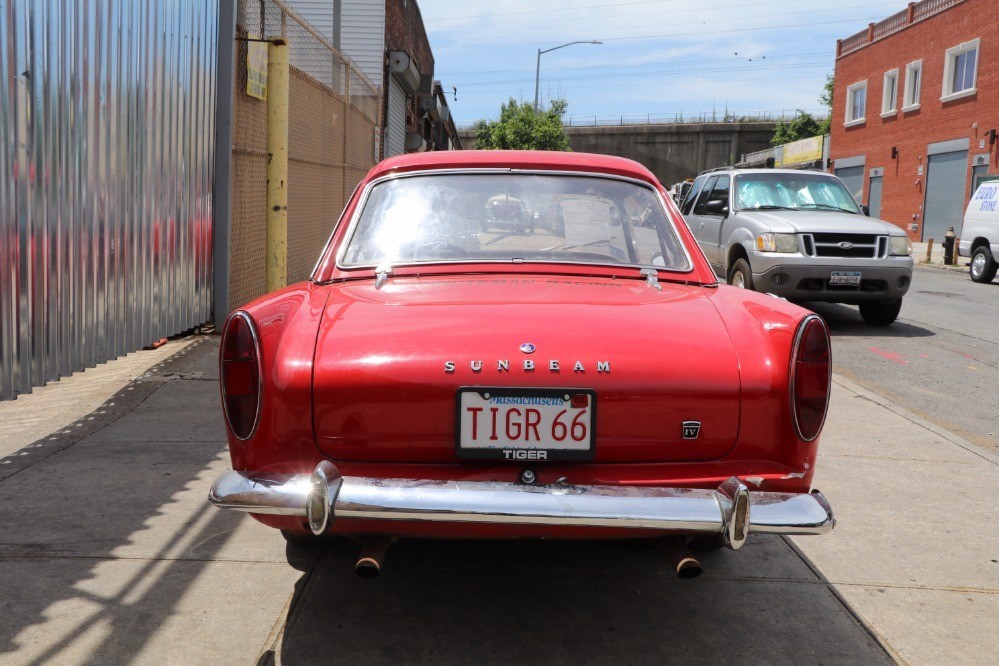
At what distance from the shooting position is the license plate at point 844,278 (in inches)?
427

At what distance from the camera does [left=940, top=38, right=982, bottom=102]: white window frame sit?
102 ft

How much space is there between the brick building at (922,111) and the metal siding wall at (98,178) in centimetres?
2766

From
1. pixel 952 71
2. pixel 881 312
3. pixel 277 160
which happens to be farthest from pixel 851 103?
pixel 277 160

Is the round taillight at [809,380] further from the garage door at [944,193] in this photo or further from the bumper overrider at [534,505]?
the garage door at [944,193]

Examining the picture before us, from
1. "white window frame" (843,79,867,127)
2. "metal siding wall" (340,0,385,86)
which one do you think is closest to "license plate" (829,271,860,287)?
"metal siding wall" (340,0,385,86)

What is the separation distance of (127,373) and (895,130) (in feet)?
116

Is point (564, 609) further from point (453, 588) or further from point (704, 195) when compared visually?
point (704, 195)

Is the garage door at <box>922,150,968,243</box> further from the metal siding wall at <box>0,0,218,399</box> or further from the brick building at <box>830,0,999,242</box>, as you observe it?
the metal siding wall at <box>0,0,218,399</box>

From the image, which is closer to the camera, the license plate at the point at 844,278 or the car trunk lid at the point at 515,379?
the car trunk lid at the point at 515,379

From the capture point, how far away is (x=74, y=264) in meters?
5.50

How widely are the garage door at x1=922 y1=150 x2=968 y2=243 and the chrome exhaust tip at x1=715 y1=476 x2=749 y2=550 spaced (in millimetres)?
31860

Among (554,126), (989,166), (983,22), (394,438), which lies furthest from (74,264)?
(554,126)

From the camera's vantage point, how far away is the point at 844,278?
35.7 feet

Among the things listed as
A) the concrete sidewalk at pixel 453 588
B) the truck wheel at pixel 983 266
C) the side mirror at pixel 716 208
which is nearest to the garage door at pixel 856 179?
the truck wheel at pixel 983 266
